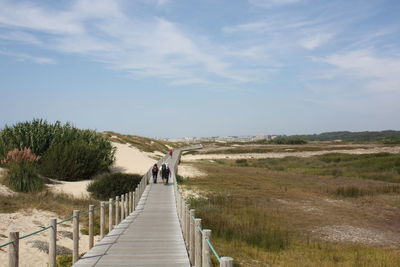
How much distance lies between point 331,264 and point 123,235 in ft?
21.0

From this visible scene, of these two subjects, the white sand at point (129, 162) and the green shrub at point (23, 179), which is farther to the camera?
the white sand at point (129, 162)

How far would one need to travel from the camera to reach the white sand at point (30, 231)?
11109 millimetres

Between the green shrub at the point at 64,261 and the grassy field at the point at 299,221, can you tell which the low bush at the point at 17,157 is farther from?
the green shrub at the point at 64,261

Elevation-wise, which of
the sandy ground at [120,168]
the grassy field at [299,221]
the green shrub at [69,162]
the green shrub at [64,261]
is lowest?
the grassy field at [299,221]

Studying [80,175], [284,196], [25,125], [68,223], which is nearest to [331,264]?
[68,223]

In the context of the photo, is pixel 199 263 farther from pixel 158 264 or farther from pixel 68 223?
pixel 68 223

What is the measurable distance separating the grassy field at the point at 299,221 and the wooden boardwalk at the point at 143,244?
76.4 inches

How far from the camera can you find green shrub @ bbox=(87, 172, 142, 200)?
2545 centimetres

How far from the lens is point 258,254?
1314 cm

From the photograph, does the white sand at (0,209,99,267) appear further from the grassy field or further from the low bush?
the low bush

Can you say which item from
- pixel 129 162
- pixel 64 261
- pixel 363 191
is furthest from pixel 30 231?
pixel 129 162

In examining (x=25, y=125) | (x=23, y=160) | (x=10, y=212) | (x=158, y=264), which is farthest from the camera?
(x=25, y=125)

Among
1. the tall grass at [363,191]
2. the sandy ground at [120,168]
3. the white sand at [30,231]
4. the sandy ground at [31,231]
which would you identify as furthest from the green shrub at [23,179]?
the tall grass at [363,191]

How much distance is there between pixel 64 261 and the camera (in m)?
11.0
